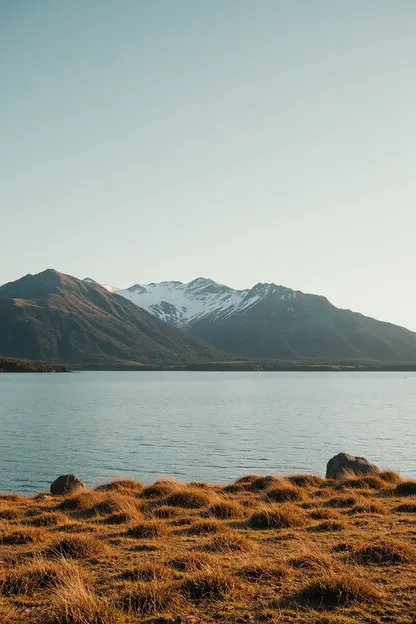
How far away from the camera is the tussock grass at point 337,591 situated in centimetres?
1030

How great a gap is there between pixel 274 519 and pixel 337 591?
27.0 ft

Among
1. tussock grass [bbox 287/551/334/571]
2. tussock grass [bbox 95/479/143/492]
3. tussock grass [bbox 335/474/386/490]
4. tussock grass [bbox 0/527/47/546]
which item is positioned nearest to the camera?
tussock grass [bbox 287/551/334/571]

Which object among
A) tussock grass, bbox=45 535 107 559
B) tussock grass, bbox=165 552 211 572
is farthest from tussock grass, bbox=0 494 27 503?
tussock grass, bbox=165 552 211 572

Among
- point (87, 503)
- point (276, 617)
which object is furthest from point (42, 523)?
point (276, 617)

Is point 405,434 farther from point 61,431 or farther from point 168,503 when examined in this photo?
point 168,503

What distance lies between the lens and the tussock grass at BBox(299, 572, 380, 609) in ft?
33.8

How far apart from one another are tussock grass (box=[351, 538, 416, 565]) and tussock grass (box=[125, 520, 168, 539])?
643 cm

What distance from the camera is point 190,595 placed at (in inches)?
423

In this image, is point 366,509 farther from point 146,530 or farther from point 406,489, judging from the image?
point 146,530

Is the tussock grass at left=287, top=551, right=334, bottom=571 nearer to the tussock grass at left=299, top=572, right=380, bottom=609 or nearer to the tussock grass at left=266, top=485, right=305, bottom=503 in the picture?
the tussock grass at left=299, top=572, right=380, bottom=609

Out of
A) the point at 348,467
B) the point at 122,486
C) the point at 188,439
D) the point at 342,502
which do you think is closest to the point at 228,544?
the point at 342,502

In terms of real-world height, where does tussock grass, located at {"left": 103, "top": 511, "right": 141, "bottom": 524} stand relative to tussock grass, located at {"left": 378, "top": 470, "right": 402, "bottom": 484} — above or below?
above

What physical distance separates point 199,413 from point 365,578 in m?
91.3

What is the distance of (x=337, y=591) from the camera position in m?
10.5
